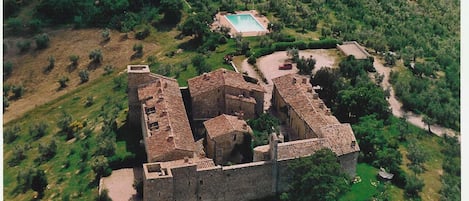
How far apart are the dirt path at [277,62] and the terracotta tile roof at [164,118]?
14.6 metres

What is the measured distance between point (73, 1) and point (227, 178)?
192ft

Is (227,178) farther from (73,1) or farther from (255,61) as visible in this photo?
(73,1)

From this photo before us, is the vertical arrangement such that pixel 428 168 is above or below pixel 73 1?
below

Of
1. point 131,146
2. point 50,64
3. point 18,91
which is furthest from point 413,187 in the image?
point 50,64

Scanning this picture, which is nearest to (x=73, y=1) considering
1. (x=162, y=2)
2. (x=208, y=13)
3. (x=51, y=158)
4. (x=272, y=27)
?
(x=162, y=2)

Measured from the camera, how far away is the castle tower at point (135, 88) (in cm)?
6438

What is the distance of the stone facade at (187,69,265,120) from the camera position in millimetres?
64188

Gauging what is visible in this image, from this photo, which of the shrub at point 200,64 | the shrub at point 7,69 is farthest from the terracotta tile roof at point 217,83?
the shrub at point 7,69

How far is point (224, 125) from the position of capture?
191 feet

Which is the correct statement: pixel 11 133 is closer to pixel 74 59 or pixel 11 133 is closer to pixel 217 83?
pixel 74 59

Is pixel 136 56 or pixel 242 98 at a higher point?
pixel 242 98

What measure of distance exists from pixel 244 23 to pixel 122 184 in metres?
47.2

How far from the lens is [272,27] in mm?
93438

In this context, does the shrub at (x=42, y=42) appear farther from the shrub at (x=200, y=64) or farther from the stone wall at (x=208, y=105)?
the stone wall at (x=208, y=105)
